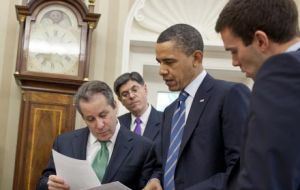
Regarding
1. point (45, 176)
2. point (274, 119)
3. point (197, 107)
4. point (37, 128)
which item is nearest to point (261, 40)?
point (274, 119)

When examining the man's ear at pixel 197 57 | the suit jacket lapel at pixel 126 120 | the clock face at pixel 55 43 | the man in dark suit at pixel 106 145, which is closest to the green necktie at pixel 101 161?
the man in dark suit at pixel 106 145

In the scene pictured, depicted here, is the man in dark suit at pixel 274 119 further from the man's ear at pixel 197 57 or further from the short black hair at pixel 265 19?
the man's ear at pixel 197 57

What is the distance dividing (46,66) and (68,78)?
0.25 meters

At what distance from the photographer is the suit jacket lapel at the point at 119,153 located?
2.46m

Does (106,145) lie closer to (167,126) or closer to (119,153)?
(119,153)

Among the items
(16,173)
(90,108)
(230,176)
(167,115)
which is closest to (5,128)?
(16,173)

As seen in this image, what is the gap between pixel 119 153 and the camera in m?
2.54

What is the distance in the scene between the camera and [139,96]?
139 inches

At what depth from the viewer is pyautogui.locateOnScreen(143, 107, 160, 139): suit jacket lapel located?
3.45 m

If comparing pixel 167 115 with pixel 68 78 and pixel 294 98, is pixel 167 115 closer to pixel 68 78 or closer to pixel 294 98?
pixel 294 98

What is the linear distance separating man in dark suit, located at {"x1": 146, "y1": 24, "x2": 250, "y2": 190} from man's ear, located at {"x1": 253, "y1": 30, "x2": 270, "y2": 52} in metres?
0.68

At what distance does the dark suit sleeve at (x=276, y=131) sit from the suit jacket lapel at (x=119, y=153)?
1452 mm

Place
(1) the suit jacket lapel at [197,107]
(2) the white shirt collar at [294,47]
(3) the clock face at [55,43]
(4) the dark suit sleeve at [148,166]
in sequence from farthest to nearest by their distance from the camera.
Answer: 1. (3) the clock face at [55,43]
2. (4) the dark suit sleeve at [148,166]
3. (1) the suit jacket lapel at [197,107]
4. (2) the white shirt collar at [294,47]

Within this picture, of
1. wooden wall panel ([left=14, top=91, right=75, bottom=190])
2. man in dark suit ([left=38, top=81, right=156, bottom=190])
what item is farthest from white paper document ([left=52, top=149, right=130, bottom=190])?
wooden wall panel ([left=14, top=91, right=75, bottom=190])
